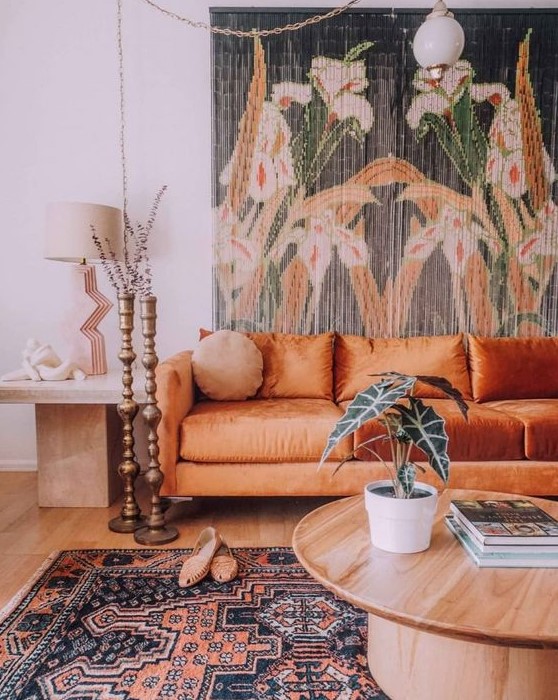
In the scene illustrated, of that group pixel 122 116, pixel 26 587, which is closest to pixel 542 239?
pixel 122 116

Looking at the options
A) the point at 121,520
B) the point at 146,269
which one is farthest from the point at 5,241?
the point at 121,520

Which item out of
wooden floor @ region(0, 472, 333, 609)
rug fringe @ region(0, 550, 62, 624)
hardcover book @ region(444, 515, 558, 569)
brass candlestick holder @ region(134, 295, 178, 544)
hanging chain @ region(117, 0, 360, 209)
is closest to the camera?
hardcover book @ region(444, 515, 558, 569)

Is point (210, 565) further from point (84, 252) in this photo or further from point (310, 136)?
point (310, 136)

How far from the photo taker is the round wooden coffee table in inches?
45.2

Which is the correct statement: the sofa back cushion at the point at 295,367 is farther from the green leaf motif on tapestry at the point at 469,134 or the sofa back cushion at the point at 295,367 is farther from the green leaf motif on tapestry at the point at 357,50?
the green leaf motif on tapestry at the point at 357,50

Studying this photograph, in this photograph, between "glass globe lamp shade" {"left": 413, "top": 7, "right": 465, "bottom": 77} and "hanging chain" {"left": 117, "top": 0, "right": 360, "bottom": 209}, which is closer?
"glass globe lamp shade" {"left": 413, "top": 7, "right": 465, "bottom": 77}

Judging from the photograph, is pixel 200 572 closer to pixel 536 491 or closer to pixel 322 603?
pixel 322 603

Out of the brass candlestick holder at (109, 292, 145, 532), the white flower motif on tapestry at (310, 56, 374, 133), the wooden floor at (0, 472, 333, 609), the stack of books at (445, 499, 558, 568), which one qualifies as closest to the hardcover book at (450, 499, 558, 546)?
the stack of books at (445, 499, 558, 568)

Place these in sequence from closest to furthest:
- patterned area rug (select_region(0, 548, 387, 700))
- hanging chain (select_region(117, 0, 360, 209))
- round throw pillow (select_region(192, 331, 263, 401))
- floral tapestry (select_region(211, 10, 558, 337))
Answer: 1. patterned area rug (select_region(0, 548, 387, 700))
2. round throw pillow (select_region(192, 331, 263, 401))
3. hanging chain (select_region(117, 0, 360, 209))
4. floral tapestry (select_region(211, 10, 558, 337))

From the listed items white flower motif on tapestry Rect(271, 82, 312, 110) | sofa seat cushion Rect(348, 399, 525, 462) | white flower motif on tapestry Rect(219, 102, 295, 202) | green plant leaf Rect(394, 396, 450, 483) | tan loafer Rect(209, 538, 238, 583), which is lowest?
tan loafer Rect(209, 538, 238, 583)

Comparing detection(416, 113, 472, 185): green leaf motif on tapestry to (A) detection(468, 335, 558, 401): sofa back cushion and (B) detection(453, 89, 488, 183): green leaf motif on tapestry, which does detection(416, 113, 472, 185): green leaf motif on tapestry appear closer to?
(B) detection(453, 89, 488, 183): green leaf motif on tapestry

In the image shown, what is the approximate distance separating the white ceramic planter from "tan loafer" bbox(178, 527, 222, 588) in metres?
0.86

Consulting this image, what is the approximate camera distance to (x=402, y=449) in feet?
4.71

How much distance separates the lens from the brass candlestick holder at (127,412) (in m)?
2.55
